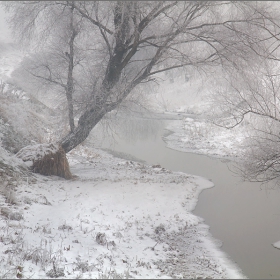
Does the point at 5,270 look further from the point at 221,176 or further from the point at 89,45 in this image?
the point at 221,176

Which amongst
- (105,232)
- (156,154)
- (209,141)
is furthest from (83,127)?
(209,141)

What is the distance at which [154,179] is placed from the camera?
Answer: 36.3 feet

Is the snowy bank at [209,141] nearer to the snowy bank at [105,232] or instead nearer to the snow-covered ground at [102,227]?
the snow-covered ground at [102,227]

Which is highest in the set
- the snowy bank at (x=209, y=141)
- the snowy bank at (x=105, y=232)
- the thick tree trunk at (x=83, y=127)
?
the snowy bank at (x=209, y=141)

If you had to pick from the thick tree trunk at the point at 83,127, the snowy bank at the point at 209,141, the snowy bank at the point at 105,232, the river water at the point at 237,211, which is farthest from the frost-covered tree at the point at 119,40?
the snowy bank at the point at 209,141

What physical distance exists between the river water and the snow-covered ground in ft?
1.19

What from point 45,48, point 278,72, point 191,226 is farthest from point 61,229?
point 45,48

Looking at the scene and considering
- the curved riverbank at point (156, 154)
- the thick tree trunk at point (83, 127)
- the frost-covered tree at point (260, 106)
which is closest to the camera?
Answer: the frost-covered tree at point (260, 106)

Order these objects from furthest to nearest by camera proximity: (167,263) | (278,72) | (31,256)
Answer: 1. (278,72)
2. (167,263)
3. (31,256)

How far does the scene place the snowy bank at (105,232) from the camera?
14.5 feet

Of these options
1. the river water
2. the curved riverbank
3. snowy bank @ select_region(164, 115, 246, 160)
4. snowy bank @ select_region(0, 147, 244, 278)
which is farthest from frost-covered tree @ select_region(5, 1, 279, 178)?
snowy bank @ select_region(164, 115, 246, 160)

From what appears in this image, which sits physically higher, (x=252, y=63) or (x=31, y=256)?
(x=252, y=63)

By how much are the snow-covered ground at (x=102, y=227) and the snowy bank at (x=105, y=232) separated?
0.6 inches

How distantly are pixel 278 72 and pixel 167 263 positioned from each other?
6.10 m
